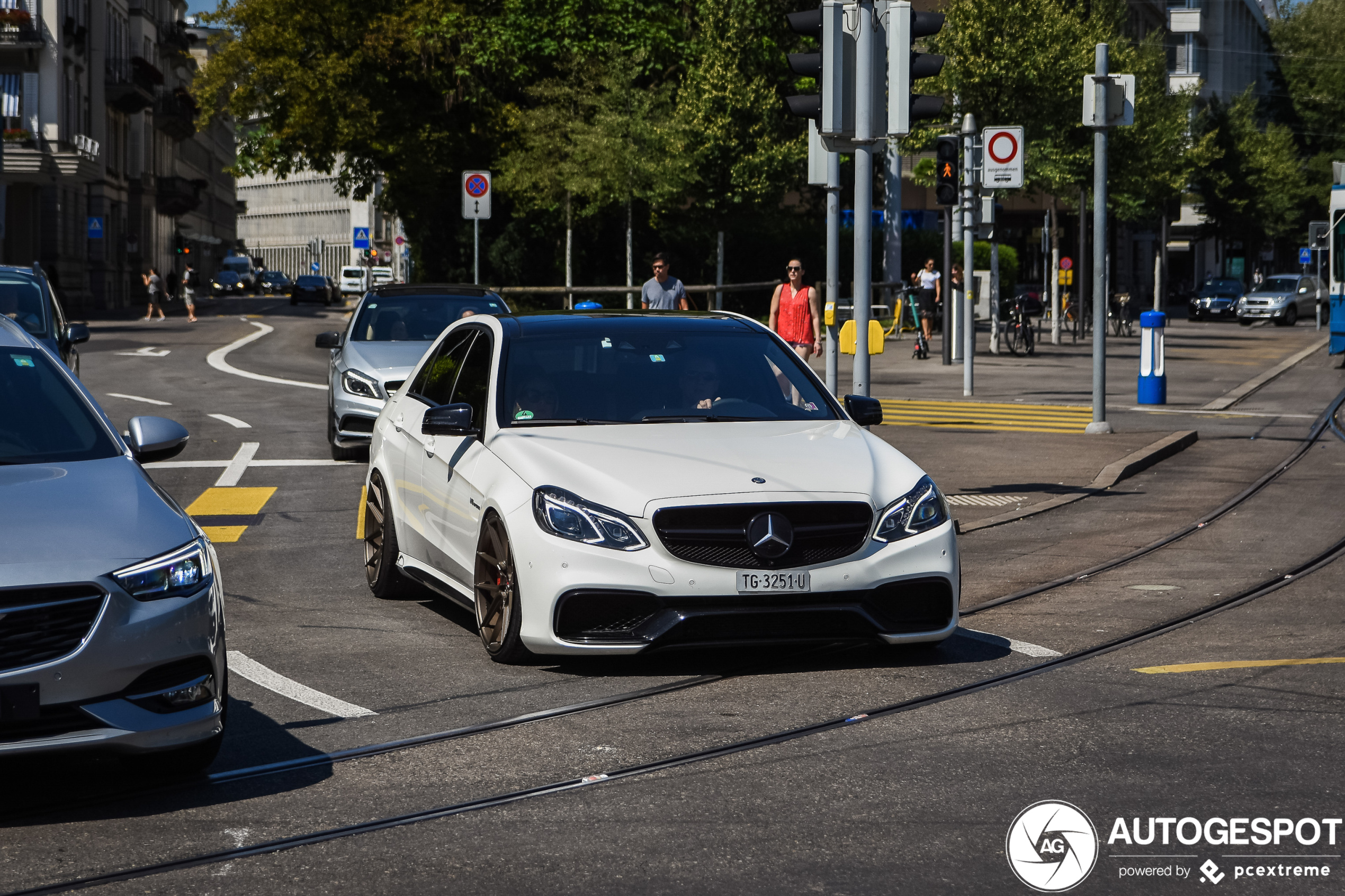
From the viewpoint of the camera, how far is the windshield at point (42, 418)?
600 cm

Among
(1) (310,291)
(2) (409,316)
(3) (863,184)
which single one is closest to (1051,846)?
(3) (863,184)

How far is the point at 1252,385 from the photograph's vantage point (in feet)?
90.2

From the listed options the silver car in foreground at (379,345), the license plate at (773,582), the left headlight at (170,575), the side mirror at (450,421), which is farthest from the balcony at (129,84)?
the left headlight at (170,575)

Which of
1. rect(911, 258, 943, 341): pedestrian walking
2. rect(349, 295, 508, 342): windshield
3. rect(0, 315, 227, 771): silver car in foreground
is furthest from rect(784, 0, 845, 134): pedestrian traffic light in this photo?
rect(911, 258, 943, 341): pedestrian walking

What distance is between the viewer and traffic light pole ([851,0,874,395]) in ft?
38.3

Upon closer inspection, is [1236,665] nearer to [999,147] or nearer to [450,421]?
[450,421]

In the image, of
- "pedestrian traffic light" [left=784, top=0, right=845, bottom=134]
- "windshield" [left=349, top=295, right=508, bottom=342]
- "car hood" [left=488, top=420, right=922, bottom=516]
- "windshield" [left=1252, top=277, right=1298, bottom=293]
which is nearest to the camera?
"car hood" [left=488, top=420, right=922, bottom=516]

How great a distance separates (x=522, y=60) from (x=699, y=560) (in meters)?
Result: 39.5

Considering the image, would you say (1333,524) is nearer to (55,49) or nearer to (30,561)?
(30,561)

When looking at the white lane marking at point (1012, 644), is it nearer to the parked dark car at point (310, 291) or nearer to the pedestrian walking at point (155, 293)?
the pedestrian walking at point (155, 293)

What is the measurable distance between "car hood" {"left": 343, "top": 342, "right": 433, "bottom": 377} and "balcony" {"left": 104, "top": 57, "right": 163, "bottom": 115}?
193ft

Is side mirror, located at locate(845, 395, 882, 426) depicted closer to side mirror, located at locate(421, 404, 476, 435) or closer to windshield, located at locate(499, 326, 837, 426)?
windshield, located at locate(499, 326, 837, 426)

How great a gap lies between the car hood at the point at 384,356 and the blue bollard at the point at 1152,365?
10.4 metres

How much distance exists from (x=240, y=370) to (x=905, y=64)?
19.2m
